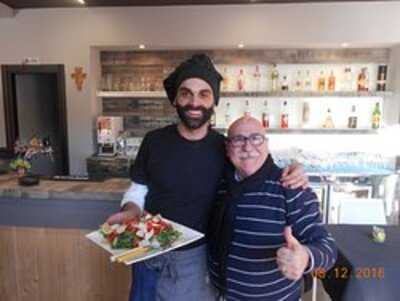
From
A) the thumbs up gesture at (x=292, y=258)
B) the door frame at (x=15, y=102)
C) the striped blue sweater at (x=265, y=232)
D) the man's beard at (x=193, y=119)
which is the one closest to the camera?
the thumbs up gesture at (x=292, y=258)

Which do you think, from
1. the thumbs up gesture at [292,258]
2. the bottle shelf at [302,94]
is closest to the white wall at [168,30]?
the bottle shelf at [302,94]

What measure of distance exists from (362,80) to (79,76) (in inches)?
129

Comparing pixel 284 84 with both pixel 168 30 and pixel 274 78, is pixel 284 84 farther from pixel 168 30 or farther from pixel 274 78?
pixel 168 30

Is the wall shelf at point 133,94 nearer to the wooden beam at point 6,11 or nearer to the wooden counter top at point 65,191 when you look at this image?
the wooden beam at point 6,11

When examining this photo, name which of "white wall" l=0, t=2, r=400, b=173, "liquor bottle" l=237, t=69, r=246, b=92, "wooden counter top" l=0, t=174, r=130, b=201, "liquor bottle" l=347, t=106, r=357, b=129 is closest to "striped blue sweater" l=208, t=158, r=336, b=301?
"wooden counter top" l=0, t=174, r=130, b=201

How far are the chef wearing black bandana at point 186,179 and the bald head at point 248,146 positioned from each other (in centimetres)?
16

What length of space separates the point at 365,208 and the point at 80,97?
10.4 ft

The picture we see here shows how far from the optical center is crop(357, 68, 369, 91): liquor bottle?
429cm

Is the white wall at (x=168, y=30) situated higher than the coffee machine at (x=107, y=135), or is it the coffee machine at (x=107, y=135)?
the white wall at (x=168, y=30)

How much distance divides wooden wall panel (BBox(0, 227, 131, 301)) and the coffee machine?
2078 millimetres

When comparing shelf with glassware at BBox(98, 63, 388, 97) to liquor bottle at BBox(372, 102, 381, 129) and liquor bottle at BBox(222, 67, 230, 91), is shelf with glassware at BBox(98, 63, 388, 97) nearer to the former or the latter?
liquor bottle at BBox(222, 67, 230, 91)

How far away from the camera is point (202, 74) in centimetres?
144

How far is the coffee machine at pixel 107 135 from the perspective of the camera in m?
4.19

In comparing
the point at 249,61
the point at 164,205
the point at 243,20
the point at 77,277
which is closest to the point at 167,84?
the point at 164,205
